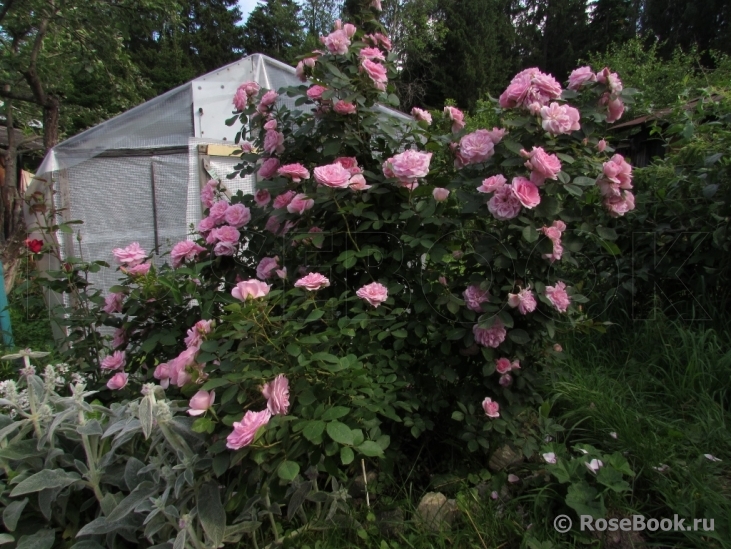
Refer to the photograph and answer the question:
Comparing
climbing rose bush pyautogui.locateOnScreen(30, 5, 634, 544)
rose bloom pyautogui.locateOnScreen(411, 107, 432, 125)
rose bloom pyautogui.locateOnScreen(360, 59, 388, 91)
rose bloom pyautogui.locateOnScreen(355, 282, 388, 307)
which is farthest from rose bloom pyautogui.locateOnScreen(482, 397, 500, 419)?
rose bloom pyautogui.locateOnScreen(360, 59, 388, 91)

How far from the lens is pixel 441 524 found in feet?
4.54

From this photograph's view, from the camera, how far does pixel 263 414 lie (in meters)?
0.98

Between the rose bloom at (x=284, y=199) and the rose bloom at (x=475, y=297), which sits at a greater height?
the rose bloom at (x=284, y=199)

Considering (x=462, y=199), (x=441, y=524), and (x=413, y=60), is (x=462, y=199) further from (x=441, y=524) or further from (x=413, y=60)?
(x=413, y=60)

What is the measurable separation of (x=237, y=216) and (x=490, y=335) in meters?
0.93

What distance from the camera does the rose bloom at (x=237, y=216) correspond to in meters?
1.66

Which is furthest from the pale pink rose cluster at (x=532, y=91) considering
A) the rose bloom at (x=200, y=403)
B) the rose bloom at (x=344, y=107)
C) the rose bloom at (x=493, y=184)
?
the rose bloom at (x=200, y=403)

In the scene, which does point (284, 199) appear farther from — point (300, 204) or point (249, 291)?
point (249, 291)

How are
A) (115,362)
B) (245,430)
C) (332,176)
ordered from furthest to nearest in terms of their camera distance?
(115,362) → (332,176) → (245,430)

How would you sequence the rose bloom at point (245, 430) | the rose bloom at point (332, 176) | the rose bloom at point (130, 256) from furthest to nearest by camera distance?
1. the rose bloom at point (130, 256)
2. the rose bloom at point (332, 176)
3. the rose bloom at point (245, 430)

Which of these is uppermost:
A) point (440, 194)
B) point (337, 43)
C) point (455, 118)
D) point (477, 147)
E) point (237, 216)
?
point (337, 43)

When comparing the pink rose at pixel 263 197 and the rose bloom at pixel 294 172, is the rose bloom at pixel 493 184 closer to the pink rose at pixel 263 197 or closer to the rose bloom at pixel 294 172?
the rose bloom at pixel 294 172

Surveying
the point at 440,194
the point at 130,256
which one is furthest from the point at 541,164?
the point at 130,256

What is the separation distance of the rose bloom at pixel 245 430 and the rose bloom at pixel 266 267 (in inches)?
27.1
